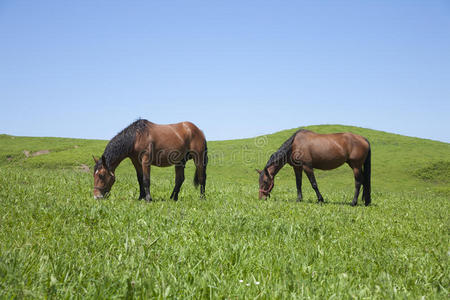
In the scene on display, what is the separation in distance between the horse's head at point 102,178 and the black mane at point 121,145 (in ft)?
0.15

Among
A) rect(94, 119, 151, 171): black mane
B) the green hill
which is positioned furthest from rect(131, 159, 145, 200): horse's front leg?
the green hill

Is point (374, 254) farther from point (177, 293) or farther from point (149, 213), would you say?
point (149, 213)

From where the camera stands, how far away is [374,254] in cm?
411

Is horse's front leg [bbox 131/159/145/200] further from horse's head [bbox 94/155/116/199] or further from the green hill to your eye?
the green hill

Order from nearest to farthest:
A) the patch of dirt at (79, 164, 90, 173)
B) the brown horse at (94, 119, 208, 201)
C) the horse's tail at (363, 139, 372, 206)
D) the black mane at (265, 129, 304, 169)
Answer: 1. the brown horse at (94, 119, 208, 201)
2. the horse's tail at (363, 139, 372, 206)
3. the black mane at (265, 129, 304, 169)
4. the patch of dirt at (79, 164, 90, 173)

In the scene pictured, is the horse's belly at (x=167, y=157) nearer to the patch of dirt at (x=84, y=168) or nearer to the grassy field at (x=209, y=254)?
the grassy field at (x=209, y=254)

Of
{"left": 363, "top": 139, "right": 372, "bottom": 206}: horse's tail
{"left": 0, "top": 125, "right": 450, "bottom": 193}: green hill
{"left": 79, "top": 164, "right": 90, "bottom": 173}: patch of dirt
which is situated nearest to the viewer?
{"left": 363, "top": 139, "right": 372, "bottom": 206}: horse's tail

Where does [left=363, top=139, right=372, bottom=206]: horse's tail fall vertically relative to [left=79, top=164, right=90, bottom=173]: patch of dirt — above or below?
above

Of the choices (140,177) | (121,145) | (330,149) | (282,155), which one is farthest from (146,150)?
(330,149)

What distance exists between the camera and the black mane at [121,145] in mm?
8516

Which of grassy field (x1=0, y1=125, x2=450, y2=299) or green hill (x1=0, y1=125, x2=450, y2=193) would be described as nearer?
grassy field (x1=0, y1=125, x2=450, y2=299)

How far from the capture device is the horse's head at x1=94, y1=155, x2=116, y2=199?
829cm

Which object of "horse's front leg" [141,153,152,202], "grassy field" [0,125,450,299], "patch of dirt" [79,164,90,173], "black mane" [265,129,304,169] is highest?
"black mane" [265,129,304,169]

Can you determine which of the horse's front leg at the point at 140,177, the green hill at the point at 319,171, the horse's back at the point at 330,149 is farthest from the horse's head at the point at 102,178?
the green hill at the point at 319,171
